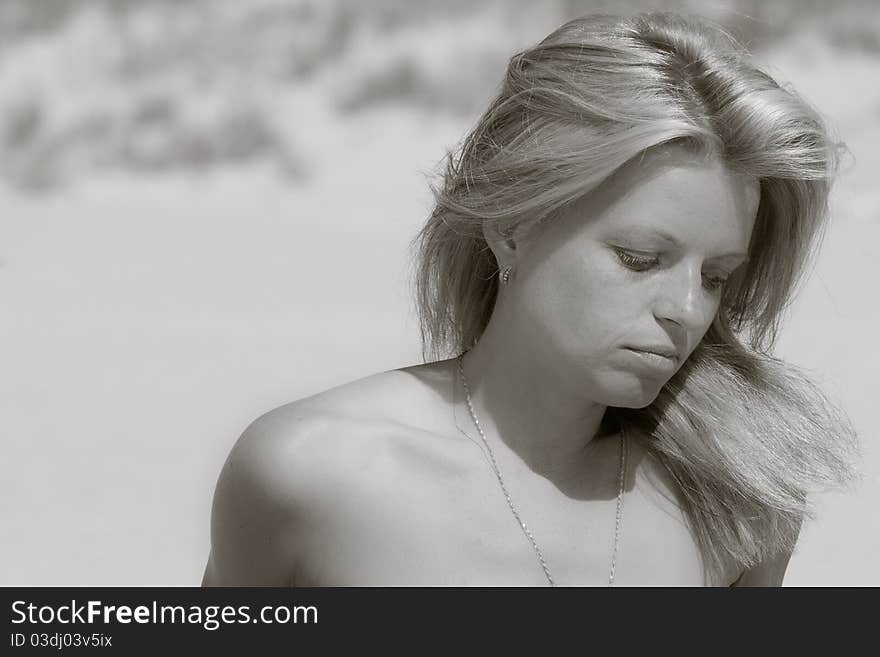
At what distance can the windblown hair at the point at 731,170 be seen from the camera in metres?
2.26

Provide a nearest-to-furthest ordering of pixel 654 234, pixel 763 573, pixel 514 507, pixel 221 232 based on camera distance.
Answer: pixel 654 234, pixel 514 507, pixel 763 573, pixel 221 232

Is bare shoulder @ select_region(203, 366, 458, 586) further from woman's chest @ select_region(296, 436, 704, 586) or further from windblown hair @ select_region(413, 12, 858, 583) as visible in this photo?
windblown hair @ select_region(413, 12, 858, 583)

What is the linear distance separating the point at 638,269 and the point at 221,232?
6896 mm

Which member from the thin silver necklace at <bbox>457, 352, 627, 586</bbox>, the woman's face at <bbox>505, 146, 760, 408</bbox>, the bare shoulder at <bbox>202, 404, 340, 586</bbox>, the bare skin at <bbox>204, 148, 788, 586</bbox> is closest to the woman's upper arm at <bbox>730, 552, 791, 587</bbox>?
the bare skin at <bbox>204, 148, 788, 586</bbox>

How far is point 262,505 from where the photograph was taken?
7.59ft

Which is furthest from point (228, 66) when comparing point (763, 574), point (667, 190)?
point (667, 190)

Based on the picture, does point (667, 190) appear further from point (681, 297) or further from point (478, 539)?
point (478, 539)

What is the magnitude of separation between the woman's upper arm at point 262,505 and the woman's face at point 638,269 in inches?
18.3

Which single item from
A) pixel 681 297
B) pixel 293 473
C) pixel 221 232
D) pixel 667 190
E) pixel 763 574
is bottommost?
pixel 763 574

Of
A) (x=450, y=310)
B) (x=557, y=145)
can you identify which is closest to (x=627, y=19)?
(x=557, y=145)

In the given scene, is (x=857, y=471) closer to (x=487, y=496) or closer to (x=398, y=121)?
(x=487, y=496)

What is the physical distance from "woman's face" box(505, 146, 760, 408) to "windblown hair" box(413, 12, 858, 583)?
0.04m

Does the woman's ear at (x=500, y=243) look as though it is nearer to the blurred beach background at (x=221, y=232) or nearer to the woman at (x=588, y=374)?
the woman at (x=588, y=374)

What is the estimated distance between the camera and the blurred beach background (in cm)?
548
